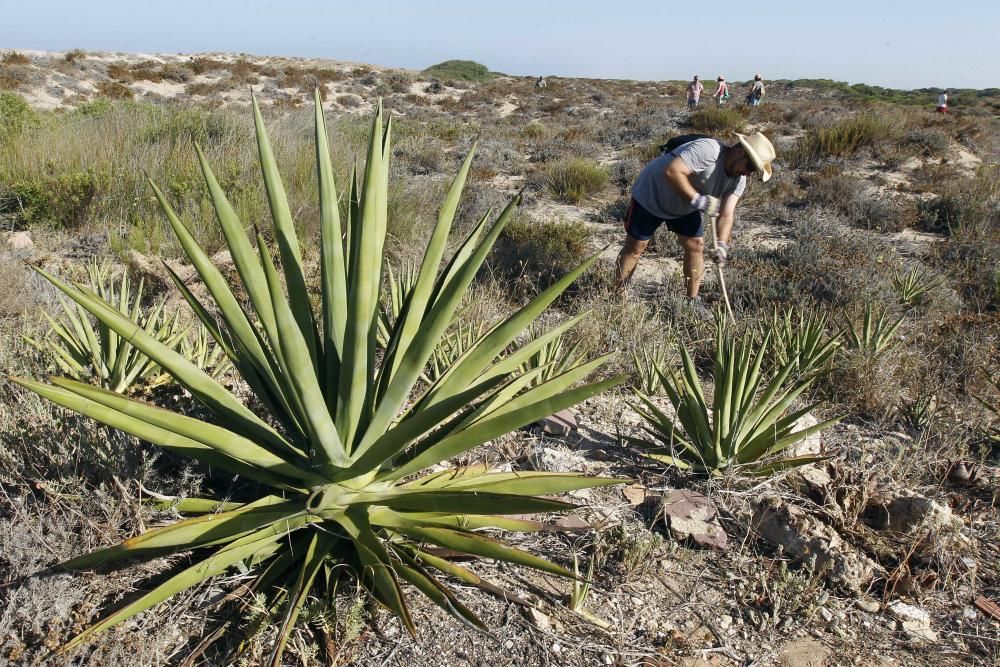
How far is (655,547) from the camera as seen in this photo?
2.38 m

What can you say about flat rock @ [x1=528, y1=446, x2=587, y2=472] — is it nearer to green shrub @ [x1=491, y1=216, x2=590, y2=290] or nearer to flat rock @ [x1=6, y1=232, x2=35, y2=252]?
green shrub @ [x1=491, y1=216, x2=590, y2=290]

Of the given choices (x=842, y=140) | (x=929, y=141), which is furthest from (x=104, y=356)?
(x=929, y=141)

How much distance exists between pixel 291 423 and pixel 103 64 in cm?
Answer: 3081

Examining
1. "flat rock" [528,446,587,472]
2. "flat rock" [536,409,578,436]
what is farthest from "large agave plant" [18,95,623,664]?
"flat rock" [536,409,578,436]

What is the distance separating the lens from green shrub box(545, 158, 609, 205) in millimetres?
9797

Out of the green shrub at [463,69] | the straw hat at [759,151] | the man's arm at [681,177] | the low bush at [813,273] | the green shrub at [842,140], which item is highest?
the green shrub at [463,69]

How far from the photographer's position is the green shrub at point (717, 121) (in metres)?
16.4

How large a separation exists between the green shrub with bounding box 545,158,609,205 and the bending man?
436cm

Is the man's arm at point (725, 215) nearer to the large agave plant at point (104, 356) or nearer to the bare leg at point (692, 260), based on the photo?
the bare leg at point (692, 260)

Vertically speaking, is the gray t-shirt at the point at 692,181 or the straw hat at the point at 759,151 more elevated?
the straw hat at the point at 759,151

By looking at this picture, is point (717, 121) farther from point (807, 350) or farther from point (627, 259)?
point (807, 350)

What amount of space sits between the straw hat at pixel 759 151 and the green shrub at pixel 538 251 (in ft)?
7.87

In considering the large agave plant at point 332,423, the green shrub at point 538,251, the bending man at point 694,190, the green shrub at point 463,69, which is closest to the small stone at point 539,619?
the large agave plant at point 332,423

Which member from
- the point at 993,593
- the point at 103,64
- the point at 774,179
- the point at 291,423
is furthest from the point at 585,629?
the point at 103,64
